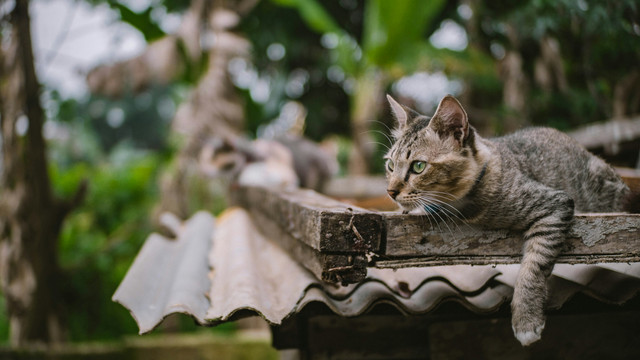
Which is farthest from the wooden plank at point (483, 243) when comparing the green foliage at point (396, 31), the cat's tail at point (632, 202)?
the green foliage at point (396, 31)

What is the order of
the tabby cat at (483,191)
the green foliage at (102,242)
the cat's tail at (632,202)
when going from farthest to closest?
the green foliage at (102,242) < the cat's tail at (632,202) < the tabby cat at (483,191)

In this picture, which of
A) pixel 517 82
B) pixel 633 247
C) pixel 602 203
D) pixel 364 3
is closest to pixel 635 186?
pixel 602 203

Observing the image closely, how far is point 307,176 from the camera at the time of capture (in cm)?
619

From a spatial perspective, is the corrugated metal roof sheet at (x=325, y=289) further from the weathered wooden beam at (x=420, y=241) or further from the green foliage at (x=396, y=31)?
the green foliage at (x=396, y=31)

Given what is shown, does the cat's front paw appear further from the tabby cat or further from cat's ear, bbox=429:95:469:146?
cat's ear, bbox=429:95:469:146

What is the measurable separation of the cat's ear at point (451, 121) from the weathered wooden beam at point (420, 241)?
324 mm

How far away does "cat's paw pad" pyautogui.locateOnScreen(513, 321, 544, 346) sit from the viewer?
5.00ft

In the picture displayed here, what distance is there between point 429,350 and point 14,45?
4.34 metres

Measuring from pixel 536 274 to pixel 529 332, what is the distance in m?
0.18

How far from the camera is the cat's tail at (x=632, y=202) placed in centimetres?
216

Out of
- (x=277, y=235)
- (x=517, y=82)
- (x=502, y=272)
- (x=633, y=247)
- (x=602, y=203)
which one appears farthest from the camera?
(x=517, y=82)

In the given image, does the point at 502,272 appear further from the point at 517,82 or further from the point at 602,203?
the point at 517,82

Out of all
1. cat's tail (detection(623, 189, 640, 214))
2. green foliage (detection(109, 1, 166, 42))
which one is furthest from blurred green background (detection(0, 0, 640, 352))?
cat's tail (detection(623, 189, 640, 214))

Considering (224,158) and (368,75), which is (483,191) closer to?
(224,158)
